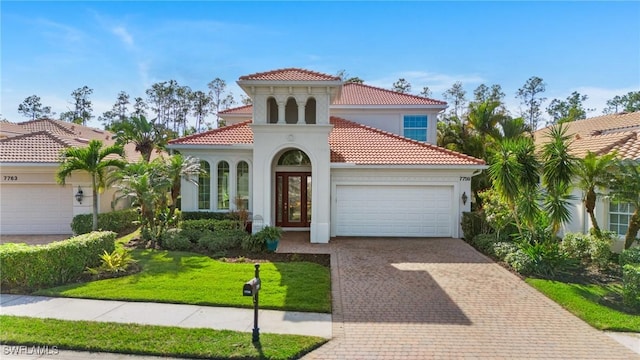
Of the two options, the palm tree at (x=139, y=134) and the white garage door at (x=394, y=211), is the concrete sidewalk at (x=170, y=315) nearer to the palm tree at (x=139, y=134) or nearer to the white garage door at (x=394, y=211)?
the white garage door at (x=394, y=211)

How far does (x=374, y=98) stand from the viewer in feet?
71.0

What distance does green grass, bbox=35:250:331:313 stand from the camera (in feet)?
26.1

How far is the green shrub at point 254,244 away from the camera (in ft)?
41.4

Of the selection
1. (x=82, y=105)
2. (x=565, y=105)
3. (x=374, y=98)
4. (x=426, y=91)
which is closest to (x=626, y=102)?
(x=565, y=105)

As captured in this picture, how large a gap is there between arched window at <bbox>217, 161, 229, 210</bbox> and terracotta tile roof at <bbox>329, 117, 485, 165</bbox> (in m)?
4.71

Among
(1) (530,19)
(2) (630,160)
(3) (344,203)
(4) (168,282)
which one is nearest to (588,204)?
(2) (630,160)

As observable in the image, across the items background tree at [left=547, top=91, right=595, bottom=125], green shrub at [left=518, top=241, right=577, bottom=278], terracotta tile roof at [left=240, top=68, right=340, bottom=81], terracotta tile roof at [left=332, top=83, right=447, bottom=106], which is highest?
background tree at [left=547, top=91, right=595, bottom=125]

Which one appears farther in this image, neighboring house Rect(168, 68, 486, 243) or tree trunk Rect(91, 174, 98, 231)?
tree trunk Rect(91, 174, 98, 231)

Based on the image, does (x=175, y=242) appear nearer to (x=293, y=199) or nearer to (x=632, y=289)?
(x=293, y=199)

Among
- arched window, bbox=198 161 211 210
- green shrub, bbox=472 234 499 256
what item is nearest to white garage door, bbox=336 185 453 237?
green shrub, bbox=472 234 499 256

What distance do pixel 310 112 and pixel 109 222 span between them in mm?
10193

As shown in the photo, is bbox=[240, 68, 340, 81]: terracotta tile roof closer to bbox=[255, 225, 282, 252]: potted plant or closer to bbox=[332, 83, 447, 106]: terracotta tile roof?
bbox=[332, 83, 447, 106]: terracotta tile roof

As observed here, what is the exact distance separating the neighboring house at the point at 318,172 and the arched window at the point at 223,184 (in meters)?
0.04

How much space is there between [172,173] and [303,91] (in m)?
5.91
